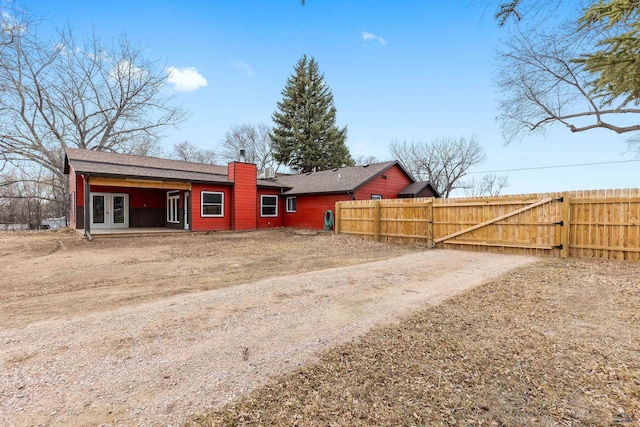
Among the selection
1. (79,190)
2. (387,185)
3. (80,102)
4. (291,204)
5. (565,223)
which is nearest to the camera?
(565,223)

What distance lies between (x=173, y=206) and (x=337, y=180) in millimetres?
9529

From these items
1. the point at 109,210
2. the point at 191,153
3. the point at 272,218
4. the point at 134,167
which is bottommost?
the point at 272,218

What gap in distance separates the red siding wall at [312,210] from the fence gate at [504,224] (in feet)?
21.0

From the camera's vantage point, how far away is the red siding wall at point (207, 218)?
1543 cm

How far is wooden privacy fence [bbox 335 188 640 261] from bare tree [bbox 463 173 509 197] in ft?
78.2

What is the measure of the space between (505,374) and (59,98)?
2799 cm

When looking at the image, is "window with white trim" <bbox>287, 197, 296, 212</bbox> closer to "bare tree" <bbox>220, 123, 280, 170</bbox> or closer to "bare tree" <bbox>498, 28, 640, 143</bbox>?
"bare tree" <bbox>498, 28, 640, 143</bbox>

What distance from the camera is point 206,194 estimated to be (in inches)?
628

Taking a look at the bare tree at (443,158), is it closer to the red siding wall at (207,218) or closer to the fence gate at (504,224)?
the fence gate at (504,224)

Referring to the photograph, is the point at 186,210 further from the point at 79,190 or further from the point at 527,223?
the point at 527,223

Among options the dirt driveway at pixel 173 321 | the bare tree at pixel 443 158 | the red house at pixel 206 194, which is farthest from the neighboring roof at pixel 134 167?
the bare tree at pixel 443 158

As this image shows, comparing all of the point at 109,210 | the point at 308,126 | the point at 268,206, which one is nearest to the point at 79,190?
the point at 109,210

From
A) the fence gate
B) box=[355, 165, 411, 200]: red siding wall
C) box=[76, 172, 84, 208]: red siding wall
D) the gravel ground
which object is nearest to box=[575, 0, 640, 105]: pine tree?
the gravel ground

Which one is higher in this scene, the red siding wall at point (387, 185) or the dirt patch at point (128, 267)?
the red siding wall at point (387, 185)
